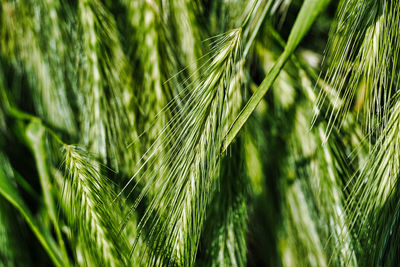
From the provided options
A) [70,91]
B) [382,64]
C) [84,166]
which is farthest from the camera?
[70,91]

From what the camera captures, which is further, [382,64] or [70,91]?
[70,91]

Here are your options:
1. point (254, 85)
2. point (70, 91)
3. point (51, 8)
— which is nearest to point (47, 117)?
point (70, 91)

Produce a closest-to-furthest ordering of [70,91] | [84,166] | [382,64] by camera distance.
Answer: [382,64], [84,166], [70,91]

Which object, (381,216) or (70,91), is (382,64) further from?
(70,91)

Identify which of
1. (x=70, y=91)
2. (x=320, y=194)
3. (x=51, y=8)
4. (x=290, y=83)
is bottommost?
(x=320, y=194)

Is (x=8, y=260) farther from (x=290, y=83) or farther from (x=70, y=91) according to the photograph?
(x=290, y=83)

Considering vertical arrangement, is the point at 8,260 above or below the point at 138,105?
below
